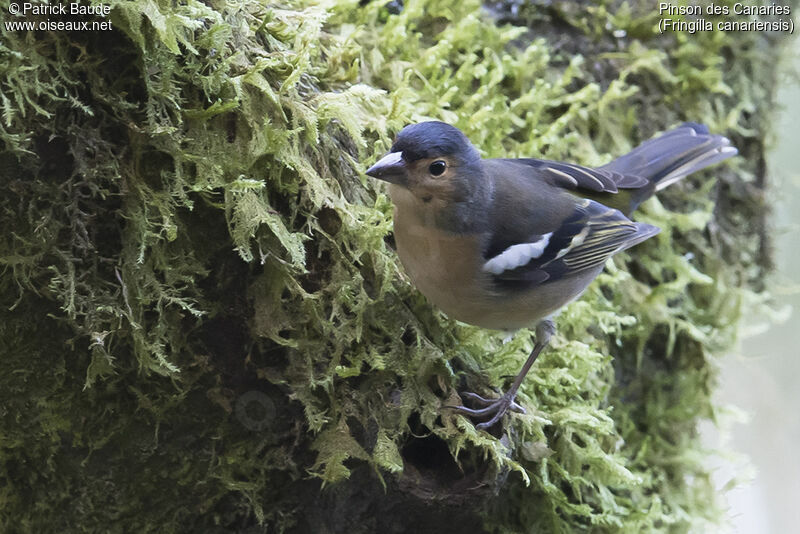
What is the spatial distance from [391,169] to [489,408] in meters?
0.87

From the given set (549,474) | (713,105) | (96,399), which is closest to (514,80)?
(713,105)

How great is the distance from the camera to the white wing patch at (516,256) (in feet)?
8.88

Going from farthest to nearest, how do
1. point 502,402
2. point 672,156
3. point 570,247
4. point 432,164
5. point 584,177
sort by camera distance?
point 672,156
point 584,177
point 570,247
point 432,164
point 502,402

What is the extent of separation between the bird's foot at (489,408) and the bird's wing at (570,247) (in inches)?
18.1

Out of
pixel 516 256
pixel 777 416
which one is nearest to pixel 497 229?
pixel 516 256

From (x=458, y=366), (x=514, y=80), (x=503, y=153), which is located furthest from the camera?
(x=514, y=80)

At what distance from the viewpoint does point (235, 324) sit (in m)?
2.30

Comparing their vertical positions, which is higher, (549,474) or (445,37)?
(445,37)

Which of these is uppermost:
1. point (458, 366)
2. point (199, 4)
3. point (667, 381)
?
point (199, 4)

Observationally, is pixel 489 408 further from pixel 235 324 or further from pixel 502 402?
pixel 235 324

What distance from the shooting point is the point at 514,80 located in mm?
3508

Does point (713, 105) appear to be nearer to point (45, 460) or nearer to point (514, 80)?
point (514, 80)

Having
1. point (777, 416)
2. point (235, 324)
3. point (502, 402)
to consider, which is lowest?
point (777, 416)

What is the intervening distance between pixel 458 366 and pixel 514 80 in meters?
1.63
